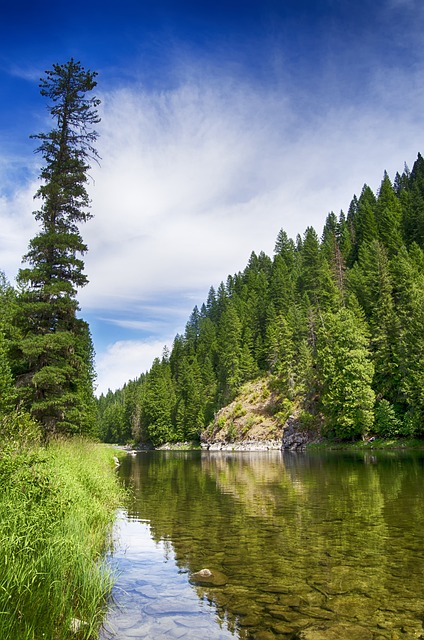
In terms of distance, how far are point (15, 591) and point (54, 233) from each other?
22985 millimetres

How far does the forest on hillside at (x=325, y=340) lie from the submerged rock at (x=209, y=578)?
45343 mm

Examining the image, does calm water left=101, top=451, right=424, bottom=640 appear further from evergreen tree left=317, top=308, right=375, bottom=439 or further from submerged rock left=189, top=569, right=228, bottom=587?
evergreen tree left=317, top=308, right=375, bottom=439

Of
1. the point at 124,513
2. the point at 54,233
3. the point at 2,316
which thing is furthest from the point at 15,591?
the point at 2,316

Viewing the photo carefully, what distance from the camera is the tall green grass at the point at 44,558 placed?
5.40 metres

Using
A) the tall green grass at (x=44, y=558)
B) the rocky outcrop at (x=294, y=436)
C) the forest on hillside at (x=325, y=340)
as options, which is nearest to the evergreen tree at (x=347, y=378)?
the forest on hillside at (x=325, y=340)

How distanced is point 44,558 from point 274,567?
5.32 meters

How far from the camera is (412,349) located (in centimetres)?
5441

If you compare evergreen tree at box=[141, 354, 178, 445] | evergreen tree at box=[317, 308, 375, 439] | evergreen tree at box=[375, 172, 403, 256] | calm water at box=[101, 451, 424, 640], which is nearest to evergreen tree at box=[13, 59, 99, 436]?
calm water at box=[101, 451, 424, 640]

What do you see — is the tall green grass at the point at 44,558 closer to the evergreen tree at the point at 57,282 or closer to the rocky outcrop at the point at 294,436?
the evergreen tree at the point at 57,282

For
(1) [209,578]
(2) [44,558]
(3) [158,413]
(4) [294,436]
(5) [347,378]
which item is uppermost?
(5) [347,378]

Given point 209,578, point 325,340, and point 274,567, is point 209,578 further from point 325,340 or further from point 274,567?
point 325,340

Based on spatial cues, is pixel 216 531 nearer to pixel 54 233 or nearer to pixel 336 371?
pixel 54 233

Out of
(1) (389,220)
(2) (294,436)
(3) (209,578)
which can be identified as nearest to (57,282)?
(3) (209,578)

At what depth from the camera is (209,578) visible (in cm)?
919
